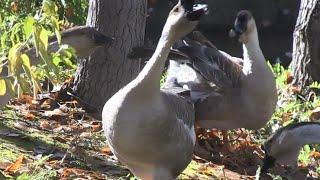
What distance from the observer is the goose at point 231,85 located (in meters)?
6.64

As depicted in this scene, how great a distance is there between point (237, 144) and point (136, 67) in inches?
52.3

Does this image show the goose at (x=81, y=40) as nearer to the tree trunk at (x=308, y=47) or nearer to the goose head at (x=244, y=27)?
the goose head at (x=244, y=27)

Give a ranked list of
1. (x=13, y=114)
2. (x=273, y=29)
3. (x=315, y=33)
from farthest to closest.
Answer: (x=273, y=29) < (x=315, y=33) < (x=13, y=114)

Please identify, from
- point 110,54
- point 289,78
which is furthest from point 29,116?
point 289,78

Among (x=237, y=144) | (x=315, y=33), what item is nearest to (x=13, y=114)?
(x=237, y=144)

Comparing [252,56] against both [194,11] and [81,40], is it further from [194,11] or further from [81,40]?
[194,11]

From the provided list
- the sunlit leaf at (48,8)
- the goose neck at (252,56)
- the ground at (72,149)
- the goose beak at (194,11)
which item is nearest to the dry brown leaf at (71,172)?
the ground at (72,149)

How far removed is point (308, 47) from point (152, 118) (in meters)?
5.08

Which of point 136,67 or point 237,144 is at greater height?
point 136,67

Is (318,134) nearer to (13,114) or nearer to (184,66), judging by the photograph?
(184,66)

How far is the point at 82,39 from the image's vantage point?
17.5 ft

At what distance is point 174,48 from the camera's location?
6.50 meters

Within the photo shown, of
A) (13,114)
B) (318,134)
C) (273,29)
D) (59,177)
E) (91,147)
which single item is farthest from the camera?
(273,29)

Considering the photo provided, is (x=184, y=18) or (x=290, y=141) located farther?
(x=290, y=141)
